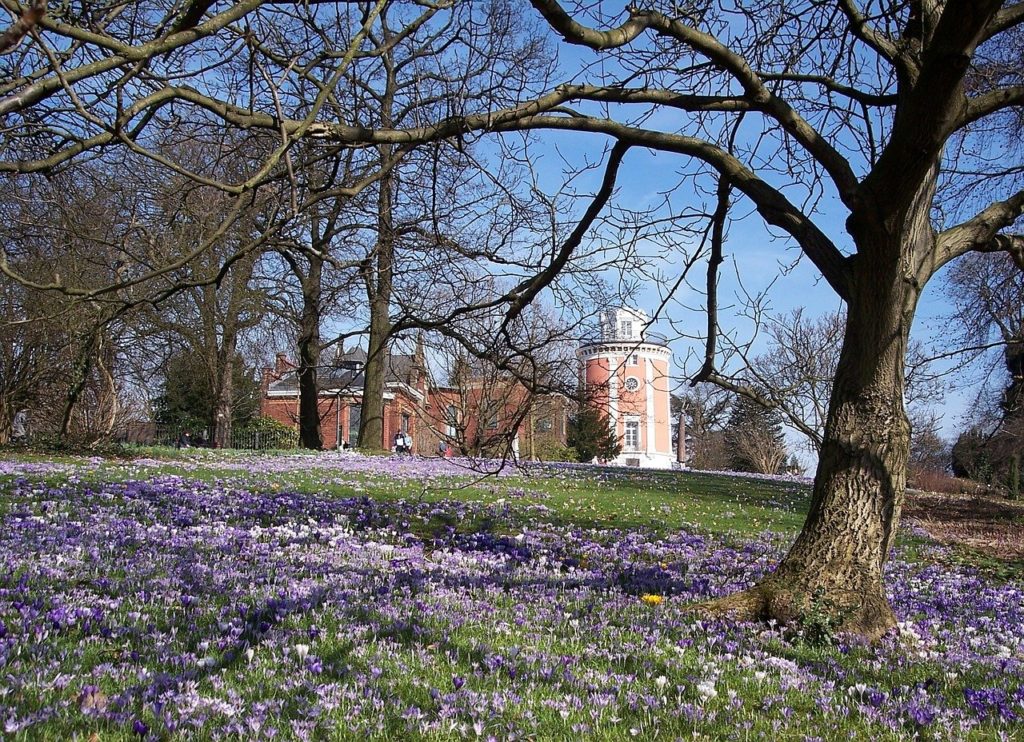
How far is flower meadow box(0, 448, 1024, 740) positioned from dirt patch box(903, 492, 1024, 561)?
4.64 metres

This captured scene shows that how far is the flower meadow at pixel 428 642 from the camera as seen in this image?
10.0 feet

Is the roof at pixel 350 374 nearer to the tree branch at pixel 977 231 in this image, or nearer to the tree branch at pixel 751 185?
the tree branch at pixel 751 185

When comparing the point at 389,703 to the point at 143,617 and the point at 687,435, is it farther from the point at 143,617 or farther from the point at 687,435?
the point at 687,435

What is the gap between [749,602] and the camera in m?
5.42

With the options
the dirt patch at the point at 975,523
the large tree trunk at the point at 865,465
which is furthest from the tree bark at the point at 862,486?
the dirt patch at the point at 975,523

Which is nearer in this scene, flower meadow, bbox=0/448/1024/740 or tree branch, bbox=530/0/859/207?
flower meadow, bbox=0/448/1024/740

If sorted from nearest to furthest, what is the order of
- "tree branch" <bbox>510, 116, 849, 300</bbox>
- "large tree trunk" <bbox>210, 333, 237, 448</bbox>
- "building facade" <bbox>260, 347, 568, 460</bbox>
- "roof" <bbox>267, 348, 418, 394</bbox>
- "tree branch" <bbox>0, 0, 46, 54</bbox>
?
"tree branch" <bbox>0, 0, 46, 54</bbox> → "tree branch" <bbox>510, 116, 849, 300</bbox> → "building facade" <bbox>260, 347, 568, 460</bbox> → "roof" <bbox>267, 348, 418, 394</bbox> → "large tree trunk" <bbox>210, 333, 237, 448</bbox>

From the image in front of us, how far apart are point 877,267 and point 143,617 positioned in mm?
5042

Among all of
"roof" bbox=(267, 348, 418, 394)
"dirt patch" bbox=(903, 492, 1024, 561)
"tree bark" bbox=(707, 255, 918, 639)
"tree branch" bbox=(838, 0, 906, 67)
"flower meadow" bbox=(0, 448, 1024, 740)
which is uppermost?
"tree branch" bbox=(838, 0, 906, 67)

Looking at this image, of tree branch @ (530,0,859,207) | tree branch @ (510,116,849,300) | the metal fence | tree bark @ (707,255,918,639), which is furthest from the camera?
the metal fence

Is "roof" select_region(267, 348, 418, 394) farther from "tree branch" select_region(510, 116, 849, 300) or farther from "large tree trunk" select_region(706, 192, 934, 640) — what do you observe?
"large tree trunk" select_region(706, 192, 934, 640)

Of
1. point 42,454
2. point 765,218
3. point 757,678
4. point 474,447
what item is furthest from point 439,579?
point 42,454

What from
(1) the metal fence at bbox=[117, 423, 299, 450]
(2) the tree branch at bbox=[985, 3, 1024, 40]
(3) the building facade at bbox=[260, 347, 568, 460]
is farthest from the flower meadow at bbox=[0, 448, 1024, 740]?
(1) the metal fence at bbox=[117, 423, 299, 450]

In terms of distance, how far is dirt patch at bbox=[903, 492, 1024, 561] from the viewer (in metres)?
12.3
